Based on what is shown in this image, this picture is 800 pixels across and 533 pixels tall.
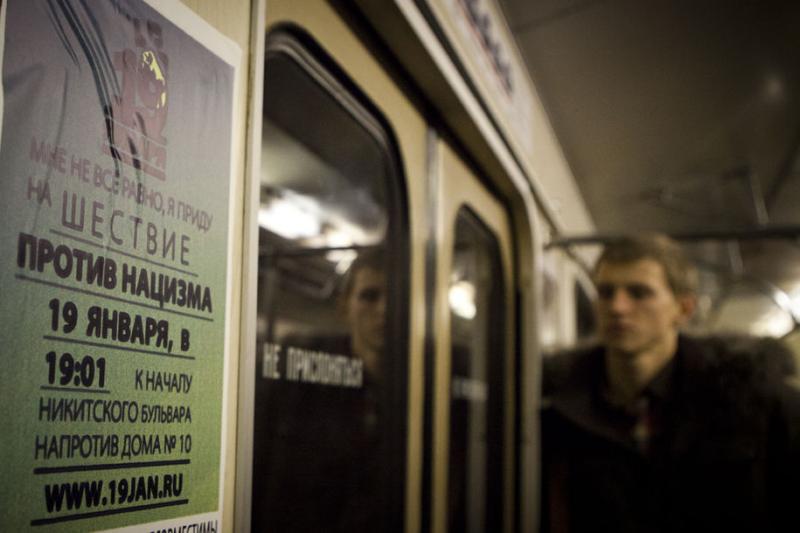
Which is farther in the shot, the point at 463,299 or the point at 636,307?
the point at 636,307

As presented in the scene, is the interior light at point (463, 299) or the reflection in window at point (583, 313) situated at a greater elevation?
the reflection in window at point (583, 313)

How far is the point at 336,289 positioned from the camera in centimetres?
203

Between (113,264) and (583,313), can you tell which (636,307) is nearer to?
(113,264)

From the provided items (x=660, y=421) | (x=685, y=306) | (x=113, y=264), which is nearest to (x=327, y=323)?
(x=113, y=264)

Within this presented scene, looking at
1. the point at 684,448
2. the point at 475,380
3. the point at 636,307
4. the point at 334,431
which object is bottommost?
the point at 684,448

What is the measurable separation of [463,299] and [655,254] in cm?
82

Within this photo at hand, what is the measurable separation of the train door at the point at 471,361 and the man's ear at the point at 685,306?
2.12ft

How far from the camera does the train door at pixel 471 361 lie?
237cm

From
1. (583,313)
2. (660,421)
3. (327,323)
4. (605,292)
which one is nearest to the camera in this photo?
(327,323)

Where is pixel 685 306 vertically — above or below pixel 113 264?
above

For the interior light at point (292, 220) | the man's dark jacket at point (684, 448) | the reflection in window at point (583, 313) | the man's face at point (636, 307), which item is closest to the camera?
the interior light at point (292, 220)

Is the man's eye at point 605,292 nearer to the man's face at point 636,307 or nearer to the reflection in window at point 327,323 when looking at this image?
the man's face at point 636,307

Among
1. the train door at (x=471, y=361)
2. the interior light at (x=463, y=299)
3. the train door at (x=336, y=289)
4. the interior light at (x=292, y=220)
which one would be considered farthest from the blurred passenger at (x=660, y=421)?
the interior light at (x=292, y=220)

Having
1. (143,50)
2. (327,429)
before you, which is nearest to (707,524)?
(327,429)
